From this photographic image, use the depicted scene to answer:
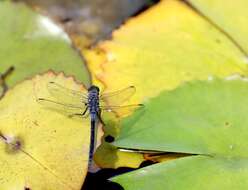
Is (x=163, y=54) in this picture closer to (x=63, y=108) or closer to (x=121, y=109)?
(x=121, y=109)

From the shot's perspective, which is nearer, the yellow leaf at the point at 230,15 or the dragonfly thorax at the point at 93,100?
the dragonfly thorax at the point at 93,100

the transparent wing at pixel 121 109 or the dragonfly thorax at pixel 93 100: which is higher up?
the dragonfly thorax at pixel 93 100

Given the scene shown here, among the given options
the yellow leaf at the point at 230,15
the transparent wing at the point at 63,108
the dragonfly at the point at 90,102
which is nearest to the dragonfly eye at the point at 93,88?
the dragonfly at the point at 90,102

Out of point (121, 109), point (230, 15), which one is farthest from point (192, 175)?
point (230, 15)

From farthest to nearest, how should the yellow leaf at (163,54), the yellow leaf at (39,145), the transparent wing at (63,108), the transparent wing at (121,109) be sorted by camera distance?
the yellow leaf at (163,54)
the transparent wing at (121,109)
the transparent wing at (63,108)
the yellow leaf at (39,145)

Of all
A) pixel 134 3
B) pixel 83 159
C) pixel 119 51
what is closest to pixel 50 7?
pixel 134 3

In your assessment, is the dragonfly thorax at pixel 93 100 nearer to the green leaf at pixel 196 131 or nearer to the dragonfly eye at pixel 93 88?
the dragonfly eye at pixel 93 88

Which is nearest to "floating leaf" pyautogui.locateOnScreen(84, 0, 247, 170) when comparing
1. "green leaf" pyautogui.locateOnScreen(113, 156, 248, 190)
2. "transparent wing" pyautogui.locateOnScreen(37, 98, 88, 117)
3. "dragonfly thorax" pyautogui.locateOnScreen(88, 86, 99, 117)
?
"dragonfly thorax" pyautogui.locateOnScreen(88, 86, 99, 117)

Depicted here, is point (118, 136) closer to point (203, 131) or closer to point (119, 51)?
point (203, 131)
